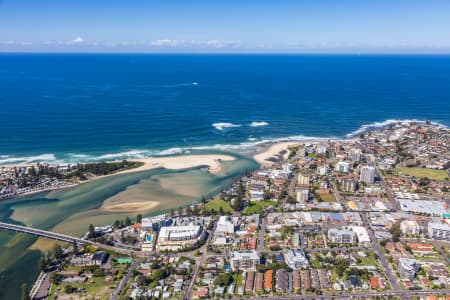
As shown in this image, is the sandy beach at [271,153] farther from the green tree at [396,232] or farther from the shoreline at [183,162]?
the green tree at [396,232]

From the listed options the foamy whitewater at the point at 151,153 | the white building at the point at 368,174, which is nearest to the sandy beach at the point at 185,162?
the foamy whitewater at the point at 151,153

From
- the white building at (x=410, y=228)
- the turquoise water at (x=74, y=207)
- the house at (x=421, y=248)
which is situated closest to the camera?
the turquoise water at (x=74, y=207)

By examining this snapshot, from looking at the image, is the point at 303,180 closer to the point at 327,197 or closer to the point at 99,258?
the point at 327,197

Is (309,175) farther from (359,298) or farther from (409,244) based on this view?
(359,298)

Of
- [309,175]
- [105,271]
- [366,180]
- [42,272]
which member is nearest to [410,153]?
[366,180]

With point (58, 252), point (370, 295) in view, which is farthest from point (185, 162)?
point (370, 295)

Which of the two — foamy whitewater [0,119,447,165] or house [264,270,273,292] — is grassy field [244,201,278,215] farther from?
foamy whitewater [0,119,447,165]
